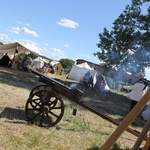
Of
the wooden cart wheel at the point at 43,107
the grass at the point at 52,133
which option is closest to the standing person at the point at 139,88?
the grass at the point at 52,133

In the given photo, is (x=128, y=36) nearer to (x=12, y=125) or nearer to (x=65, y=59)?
(x=12, y=125)

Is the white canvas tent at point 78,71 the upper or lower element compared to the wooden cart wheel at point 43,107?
upper

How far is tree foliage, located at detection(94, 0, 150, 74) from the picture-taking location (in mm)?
19078

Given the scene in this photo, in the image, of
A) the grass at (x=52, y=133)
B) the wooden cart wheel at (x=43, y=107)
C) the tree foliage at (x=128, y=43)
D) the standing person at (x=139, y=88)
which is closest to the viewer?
the grass at (x=52, y=133)

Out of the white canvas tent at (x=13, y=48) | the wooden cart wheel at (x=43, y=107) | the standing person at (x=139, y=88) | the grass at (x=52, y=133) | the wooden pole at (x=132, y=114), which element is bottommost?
the grass at (x=52, y=133)

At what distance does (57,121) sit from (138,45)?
→ 1453 centimetres

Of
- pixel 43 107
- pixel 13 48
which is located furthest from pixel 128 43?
pixel 43 107

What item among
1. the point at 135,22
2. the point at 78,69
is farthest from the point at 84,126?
the point at 78,69

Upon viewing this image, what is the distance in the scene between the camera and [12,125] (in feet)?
17.5

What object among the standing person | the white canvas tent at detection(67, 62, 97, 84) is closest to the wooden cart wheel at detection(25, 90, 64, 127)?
the standing person

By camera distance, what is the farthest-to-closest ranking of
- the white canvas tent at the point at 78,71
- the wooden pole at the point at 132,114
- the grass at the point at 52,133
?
the white canvas tent at the point at 78,71 → the grass at the point at 52,133 → the wooden pole at the point at 132,114

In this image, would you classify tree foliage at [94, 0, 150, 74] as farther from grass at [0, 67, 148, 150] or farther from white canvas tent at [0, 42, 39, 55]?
grass at [0, 67, 148, 150]

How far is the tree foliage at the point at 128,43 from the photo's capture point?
62.6ft

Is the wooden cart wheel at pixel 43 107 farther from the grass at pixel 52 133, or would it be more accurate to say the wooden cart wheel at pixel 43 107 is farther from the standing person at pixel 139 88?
the standing person at pixel 139 88
